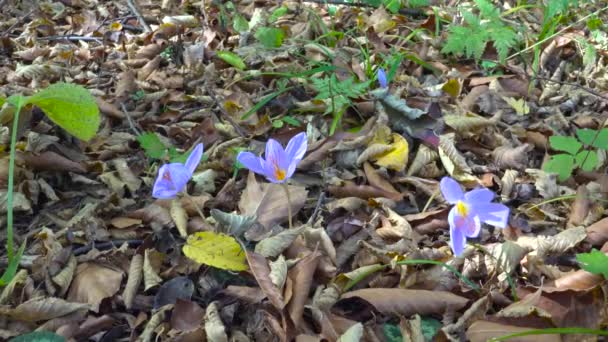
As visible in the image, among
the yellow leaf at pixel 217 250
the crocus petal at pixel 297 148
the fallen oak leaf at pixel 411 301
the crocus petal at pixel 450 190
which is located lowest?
the fallen oak leaf at pixel 411 301

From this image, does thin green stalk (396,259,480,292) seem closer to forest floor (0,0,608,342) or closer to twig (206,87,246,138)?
forest floor (0,0,608,342)

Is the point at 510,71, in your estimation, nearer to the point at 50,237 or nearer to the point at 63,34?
the point at 50,237

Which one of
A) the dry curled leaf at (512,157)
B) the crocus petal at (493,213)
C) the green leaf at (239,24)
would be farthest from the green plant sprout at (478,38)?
the crocus petal at (493,213)

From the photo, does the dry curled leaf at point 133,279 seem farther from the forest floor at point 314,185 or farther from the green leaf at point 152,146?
the green leaf at point 152,146

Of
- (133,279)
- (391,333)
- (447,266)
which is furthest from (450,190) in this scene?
(133,279)

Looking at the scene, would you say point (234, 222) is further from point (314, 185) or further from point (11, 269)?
point (11, 269)

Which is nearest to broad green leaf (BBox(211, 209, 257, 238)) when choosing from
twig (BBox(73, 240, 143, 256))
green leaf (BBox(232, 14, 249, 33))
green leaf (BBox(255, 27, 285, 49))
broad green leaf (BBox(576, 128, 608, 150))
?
twig (BBox(73, 240, 143, 256))
